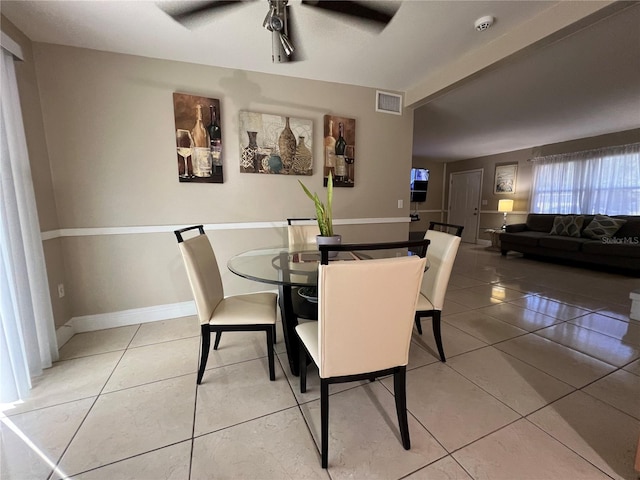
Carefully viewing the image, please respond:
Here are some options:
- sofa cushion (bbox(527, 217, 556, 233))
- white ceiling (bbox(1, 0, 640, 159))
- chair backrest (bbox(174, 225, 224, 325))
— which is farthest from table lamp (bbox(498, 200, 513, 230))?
chair backrest (bbox(174, 225, 224, 325))

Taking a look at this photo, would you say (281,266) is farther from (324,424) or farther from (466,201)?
(466,201)

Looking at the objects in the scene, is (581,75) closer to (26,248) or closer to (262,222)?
(262,222)

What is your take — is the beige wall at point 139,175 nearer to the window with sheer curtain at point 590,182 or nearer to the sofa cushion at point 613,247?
the sofa cushion at point 613,247

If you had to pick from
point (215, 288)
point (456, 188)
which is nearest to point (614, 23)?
point (215, 288)

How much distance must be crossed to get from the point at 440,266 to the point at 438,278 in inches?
3.2

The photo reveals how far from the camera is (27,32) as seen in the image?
1.90m

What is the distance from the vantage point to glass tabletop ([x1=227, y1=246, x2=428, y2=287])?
1.40 m

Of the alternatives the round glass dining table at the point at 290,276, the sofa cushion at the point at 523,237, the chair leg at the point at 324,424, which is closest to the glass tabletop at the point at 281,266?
the round glass dining table at the point at 290,276

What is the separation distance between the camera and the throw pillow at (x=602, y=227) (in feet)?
14.0

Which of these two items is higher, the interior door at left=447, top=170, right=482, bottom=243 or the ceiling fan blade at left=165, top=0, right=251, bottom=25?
the ceiling fan blade at left=165, top=0, right=251, bottom=25

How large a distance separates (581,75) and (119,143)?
4618 mm

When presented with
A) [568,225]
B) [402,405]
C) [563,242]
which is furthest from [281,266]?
[568,225]

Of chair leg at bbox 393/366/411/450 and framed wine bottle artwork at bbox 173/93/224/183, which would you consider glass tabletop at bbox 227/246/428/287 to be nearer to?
chair leg at bbox 393/366/411/450

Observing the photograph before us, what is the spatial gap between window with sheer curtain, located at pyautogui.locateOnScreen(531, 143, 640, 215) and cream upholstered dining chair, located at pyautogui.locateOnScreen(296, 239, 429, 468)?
6222mm
